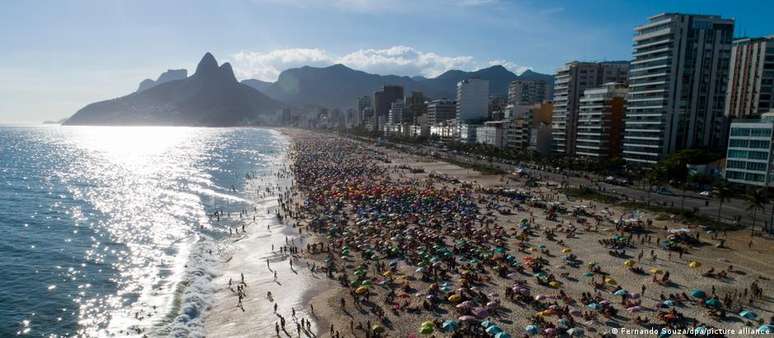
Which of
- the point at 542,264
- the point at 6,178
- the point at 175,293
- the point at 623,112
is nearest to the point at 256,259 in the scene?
the point at 175,293

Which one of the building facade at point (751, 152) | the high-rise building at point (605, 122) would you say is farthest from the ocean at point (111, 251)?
the high-rise building at point (605, 122)

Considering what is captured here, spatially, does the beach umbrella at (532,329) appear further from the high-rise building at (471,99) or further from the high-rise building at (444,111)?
the high-rise building at (444,111)

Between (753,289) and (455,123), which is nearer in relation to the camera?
(753,289)

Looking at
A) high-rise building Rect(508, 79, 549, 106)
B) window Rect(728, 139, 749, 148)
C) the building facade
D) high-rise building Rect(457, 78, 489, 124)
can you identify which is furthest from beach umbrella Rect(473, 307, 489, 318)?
high-rise building Rect(508, 79, 549, 106)

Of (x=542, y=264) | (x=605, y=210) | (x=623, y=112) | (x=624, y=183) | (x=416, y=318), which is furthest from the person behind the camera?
(x=623, y=112)

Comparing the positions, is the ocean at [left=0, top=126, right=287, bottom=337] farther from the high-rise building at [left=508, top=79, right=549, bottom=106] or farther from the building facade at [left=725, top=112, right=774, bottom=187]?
the high-rise building at [left=508, top=79, right=549, bottom=106]

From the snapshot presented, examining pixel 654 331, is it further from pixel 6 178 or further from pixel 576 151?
pixel 6 178
